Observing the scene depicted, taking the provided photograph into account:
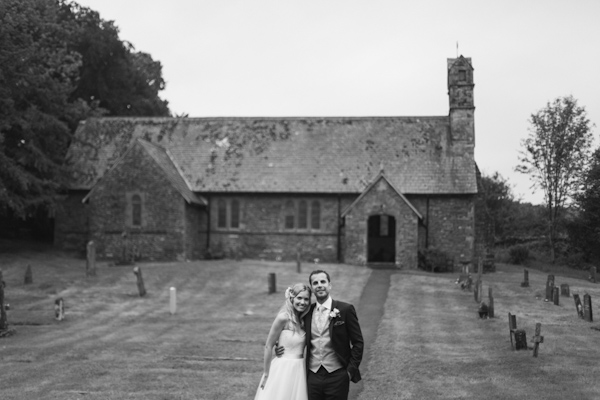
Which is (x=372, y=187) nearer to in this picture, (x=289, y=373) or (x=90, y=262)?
(x=90, y=262)

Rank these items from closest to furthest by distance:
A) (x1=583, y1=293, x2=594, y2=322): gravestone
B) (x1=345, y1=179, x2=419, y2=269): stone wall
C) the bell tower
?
1. (x1=583, y1=293, x2=594, y2=322): gravestone
2. (x1=345, y1=179, x2=419, y2=269): stone wall
3. the bell tower

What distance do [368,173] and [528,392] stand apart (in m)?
28.2

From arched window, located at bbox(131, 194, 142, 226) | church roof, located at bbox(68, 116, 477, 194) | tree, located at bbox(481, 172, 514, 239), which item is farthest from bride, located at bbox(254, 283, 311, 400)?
tree, located at bbox(481, 172, 514, 239)

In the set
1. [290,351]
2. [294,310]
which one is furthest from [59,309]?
[294,310]

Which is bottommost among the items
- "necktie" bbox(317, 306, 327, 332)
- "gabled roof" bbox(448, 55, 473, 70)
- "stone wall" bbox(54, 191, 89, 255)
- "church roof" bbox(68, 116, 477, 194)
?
"necktie" bbox(317, 306, 327, 332)

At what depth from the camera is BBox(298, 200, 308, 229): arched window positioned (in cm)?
4075

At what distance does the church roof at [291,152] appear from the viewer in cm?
4050

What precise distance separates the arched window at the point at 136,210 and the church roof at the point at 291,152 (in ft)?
10.8

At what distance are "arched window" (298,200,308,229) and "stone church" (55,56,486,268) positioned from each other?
0.23 ft

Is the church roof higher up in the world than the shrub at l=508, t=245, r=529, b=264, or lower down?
higher up

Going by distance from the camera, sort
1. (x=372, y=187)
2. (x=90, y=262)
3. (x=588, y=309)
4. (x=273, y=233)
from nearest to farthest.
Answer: (x=588, y=309), (x=90, y=262), (x=372, y=187), (x=273, y=233)

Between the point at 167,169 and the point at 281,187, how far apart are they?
6.46 meters

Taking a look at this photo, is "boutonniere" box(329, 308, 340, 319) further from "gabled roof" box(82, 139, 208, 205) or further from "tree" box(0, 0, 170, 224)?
"gabled roof" box(82, 139, 208, 205)

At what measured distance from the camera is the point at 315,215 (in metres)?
40.7
